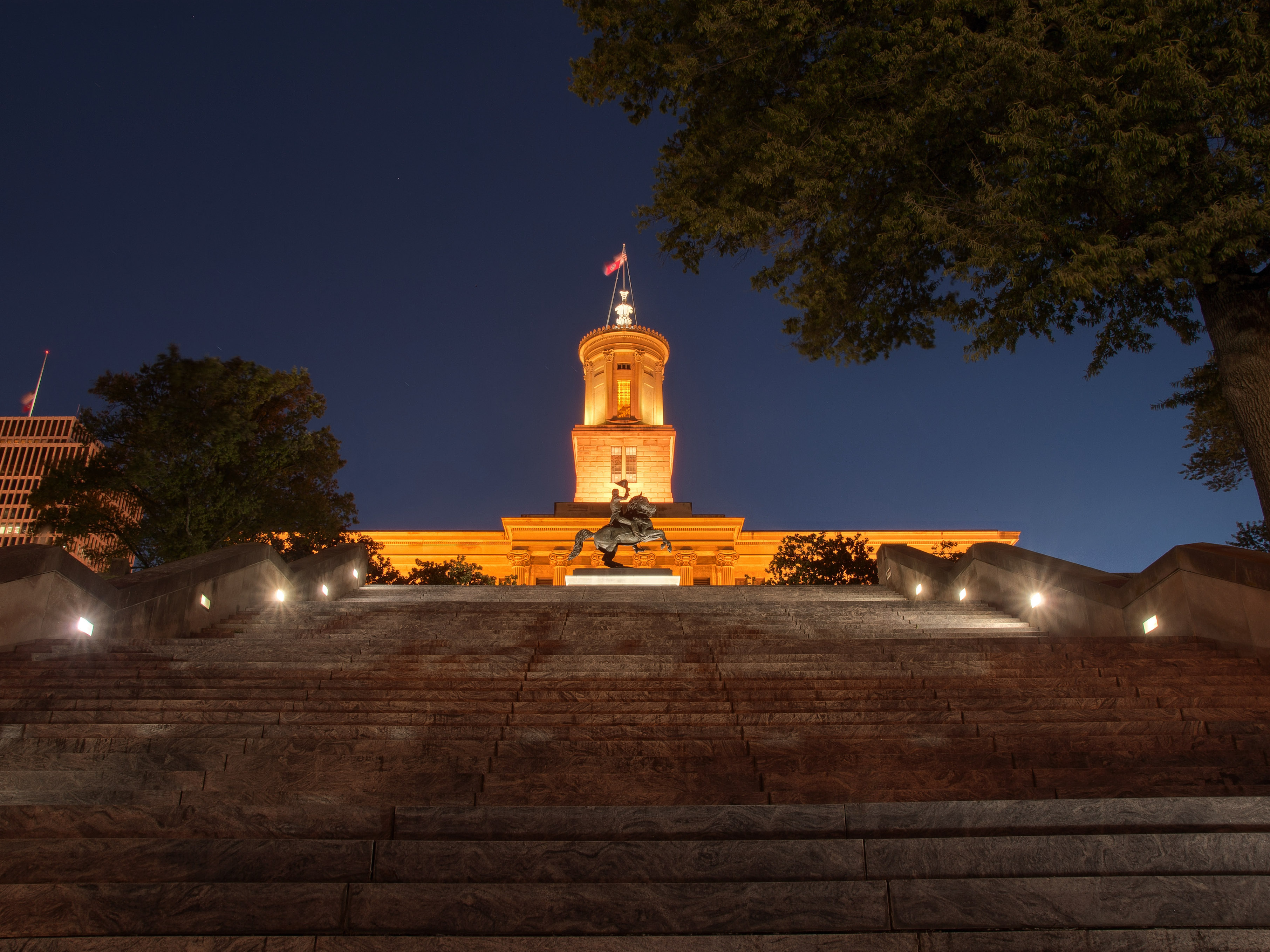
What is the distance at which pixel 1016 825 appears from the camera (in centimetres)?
393

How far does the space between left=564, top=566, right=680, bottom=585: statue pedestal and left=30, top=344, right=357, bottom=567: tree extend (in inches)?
310

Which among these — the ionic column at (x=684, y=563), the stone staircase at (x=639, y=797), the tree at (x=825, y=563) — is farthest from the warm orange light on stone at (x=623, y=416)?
the stone staircase at (x=639, y=797)

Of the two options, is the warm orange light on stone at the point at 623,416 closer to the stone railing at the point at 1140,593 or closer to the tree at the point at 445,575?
the tree at the point at 445,575

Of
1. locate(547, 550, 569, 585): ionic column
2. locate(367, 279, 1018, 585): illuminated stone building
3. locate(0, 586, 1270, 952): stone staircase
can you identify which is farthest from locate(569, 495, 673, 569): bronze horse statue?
locate(547, 550, 569, 585): ionic column

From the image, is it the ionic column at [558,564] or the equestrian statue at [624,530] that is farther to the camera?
the ionic column at [558,564]

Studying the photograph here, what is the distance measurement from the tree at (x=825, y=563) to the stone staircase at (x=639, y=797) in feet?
45.8

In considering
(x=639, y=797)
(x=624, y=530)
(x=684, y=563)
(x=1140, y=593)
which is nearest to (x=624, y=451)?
(x=684, y=563)

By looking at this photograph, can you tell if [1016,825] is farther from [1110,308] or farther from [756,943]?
[1110,308]

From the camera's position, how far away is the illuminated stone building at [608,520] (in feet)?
157

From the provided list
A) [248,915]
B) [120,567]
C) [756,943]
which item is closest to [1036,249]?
[756,943]

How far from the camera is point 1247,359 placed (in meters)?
11.3

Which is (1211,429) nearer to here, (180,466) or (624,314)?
(180,466)

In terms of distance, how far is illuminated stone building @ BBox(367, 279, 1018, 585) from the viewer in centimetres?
4778

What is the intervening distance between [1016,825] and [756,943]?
163 cm
